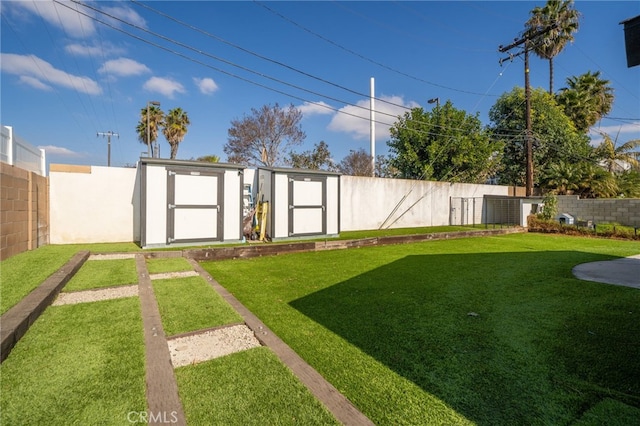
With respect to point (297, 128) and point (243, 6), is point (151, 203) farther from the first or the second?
point (297, 128)

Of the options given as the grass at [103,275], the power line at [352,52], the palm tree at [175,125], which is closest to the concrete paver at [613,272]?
the grass at [103,275]

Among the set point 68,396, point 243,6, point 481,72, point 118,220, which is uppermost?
point 481,72

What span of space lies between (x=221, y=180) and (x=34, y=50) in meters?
8.35

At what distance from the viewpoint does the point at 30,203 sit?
625 centimetres

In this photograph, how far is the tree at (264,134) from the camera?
74.8 ft

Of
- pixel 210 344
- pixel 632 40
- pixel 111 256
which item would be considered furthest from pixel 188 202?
pixel 632 40

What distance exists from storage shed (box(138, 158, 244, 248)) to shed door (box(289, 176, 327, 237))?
1634mm

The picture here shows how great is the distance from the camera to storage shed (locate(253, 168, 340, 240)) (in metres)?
8.97

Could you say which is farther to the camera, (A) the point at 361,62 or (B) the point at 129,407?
(A) the point at 361,62

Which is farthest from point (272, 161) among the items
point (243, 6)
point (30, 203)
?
point (30, 203)

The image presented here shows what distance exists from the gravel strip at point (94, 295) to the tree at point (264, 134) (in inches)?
759

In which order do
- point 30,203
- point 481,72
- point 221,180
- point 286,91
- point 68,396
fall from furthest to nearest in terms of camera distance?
point 481,72
point 286,91
point 221,180
point 30,203
point 68,396

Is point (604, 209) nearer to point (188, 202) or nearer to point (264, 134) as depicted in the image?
point (188, 202)

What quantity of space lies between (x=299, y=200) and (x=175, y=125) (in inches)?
764
